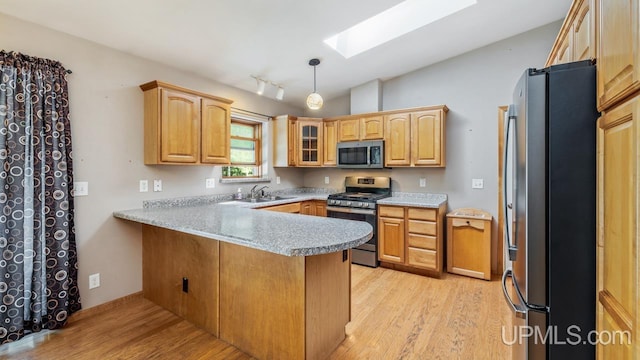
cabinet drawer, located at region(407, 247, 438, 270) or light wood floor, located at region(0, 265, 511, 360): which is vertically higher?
cabinet drawer, located at region(407, 247, 438, 270)

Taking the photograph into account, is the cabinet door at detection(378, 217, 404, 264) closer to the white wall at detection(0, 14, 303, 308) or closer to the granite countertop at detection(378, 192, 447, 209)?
the granite countertop at detection(378, 192, 447, 209)

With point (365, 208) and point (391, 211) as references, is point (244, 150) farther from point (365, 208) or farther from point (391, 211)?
point (391, 211)

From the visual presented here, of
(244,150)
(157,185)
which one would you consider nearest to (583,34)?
(157,185)

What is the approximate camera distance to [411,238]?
3.49 meters

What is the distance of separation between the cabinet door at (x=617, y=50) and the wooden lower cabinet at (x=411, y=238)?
2.46 meters

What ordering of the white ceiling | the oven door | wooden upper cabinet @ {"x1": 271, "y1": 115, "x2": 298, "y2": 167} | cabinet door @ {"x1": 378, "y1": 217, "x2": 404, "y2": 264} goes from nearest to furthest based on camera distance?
the white ceiling < cabinet door @ {"x1": 378, "y1": 217, "x2": 404, "y2": 264} < the oven door < wooden upper cabinet @ {"x1": 271, "y1": 115, "x2": 298, "y2": 167}

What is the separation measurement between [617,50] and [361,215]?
304cm

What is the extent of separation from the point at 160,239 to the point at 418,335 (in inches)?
96.1

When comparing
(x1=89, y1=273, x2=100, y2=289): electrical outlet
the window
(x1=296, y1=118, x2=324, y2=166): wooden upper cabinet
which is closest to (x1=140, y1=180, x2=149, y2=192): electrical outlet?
(x1=89, y1=273, x2=100, y2=289): electrical outlet

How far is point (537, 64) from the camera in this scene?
3287 millimetres

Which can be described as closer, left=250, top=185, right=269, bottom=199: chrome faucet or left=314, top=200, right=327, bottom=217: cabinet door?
left=250, top=185, right=269, bottom=199: chrome faucet

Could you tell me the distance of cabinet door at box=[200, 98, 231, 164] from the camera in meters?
2.98

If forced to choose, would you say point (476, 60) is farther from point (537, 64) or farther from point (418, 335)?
point (418, 335)

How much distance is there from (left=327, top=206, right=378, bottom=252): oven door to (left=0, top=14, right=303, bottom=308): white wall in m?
2.22
